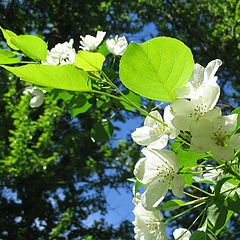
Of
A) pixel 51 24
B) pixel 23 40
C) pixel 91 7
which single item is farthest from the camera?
pixel 51 24

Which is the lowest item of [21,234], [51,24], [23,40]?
[23,40]

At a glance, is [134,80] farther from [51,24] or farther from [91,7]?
[51,24]

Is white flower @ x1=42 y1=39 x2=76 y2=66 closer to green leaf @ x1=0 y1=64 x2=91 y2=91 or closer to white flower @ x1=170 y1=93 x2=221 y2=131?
green leaf @ x1=0 y1=64 x2=91 y2=91

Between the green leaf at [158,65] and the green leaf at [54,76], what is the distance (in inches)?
3.2

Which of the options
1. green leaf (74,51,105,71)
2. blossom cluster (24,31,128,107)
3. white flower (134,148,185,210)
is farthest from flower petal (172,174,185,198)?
blossom cluster (24,31,128,107)

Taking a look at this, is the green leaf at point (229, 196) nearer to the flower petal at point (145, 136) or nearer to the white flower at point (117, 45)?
the flower petal at point (145, 136)

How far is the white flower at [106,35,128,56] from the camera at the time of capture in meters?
0.95

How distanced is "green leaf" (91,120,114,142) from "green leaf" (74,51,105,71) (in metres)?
0.50

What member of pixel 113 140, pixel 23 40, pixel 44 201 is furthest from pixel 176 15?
pixel 23 40

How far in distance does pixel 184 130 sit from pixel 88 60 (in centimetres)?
21

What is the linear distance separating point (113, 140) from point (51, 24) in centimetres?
266

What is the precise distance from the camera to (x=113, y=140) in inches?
179

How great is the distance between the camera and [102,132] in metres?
0.97

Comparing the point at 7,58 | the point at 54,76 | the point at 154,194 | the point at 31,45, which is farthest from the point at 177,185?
the point at 7,58
